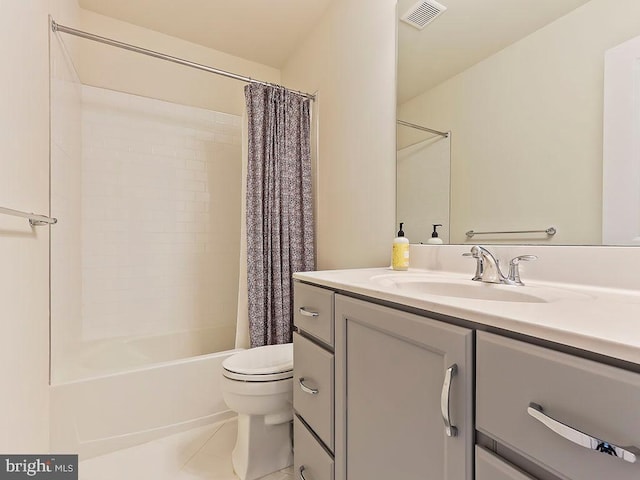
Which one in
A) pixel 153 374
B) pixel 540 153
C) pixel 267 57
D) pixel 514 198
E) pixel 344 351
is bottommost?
pixel 153 374

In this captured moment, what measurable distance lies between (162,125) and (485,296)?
2.37 m

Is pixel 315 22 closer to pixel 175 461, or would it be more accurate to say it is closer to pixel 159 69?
pixel 159 69

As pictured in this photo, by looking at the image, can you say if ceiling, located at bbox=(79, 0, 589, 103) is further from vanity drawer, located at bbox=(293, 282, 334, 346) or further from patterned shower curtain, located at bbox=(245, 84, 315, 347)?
vanity drawer, located at bbox=(293, 282, 334, 346)

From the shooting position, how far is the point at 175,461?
4.79ft

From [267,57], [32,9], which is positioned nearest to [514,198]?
[32,9]

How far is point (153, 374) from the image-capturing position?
1621 millimetres

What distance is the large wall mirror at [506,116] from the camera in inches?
34.4

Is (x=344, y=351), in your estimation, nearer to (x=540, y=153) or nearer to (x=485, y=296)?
(x=485, y=296)

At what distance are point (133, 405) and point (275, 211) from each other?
1.27 meters

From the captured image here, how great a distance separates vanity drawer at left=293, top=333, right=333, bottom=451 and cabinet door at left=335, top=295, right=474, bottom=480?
0.05m

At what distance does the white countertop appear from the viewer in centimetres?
40

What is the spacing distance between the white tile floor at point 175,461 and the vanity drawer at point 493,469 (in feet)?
3.78

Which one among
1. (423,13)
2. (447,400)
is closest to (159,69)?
(423,13)
